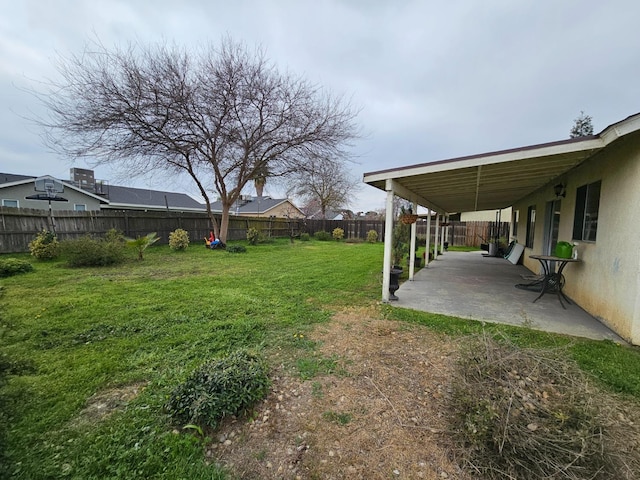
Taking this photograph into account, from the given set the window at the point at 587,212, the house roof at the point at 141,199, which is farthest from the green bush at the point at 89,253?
the house roof at the point at 141,199

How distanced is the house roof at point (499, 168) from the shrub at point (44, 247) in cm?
914

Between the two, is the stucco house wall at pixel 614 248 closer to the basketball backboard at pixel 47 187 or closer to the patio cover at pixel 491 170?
the patio cover at pixel 491 170

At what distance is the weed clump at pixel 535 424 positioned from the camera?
53.1 inches

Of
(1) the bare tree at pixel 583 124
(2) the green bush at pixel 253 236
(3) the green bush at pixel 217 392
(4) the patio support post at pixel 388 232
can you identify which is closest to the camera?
(3) the green bush at pixel 217 392

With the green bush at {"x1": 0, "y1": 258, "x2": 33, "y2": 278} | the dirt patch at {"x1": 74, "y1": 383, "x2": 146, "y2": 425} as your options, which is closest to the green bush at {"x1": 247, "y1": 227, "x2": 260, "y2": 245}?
the green bush at {"x1": 0, "y1": 258, "x2": 33, "y2": 278}

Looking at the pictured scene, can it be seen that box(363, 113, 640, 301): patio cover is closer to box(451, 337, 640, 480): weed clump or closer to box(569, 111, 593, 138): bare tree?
box(451, 337, 640, 480): weed clump

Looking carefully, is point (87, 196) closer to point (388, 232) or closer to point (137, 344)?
point (137, 344)

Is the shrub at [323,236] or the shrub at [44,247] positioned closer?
the shrub at [44,247]

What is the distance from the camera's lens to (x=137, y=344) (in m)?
3.05

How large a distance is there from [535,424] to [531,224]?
9.20 m

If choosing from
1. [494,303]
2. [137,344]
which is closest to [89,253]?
[137,344]

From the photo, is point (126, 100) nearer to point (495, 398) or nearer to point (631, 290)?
point (495, 398)

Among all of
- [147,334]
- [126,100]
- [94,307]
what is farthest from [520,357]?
[126,100]

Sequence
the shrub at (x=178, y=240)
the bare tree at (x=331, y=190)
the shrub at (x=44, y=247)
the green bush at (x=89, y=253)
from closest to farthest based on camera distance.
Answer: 1. the green bush at (x=89, y=253)
2. the shrub at (x=44, y=247)
3. the shrub at (x=178, y=240)
4. the bare tree at (x=331, y=190)
